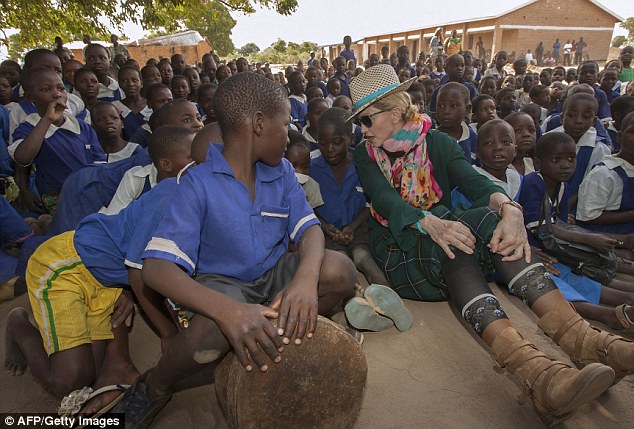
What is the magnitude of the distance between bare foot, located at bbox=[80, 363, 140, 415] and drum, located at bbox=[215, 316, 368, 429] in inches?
27.3

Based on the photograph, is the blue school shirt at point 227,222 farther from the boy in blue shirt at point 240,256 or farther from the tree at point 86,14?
the tree at point 86,14

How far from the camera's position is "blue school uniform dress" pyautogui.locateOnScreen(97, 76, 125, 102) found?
5.67m

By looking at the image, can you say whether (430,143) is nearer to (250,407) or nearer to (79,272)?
(250,407)

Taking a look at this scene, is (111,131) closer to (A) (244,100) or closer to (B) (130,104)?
(B) (130,104)

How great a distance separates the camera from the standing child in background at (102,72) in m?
5.70

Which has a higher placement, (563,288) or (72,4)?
(72,4)

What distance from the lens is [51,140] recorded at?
372 centimetres

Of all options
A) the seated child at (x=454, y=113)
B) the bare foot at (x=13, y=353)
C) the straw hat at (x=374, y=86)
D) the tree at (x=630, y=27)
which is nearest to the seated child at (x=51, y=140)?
the bare foot at (x=13, y=353)

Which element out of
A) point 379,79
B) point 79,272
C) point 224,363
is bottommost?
point 224,363

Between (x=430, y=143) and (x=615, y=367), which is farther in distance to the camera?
(x=430, y=143)

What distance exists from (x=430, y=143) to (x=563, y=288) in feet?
4.09

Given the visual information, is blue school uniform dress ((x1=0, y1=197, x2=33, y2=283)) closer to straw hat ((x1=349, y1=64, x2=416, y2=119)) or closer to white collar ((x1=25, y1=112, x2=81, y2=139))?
white collar ((x1=25, y1=112, x2=81, y2=139))

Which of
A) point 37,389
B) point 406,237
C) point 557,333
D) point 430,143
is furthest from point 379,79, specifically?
point 37,389

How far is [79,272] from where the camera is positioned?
2145 mm
